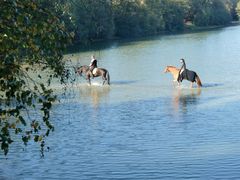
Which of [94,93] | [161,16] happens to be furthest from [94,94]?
[161,16]

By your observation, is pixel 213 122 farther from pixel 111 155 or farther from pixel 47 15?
pixel 47 15

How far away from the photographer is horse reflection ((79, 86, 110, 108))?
24.6 m

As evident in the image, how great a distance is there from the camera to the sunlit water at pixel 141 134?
12.8 metres

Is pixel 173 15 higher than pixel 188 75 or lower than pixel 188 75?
higher

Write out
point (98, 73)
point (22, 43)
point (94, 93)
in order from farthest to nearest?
point (98, 73), point (94, 93), point (22, 43)

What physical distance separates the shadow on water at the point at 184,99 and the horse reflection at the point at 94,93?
3.28 metres

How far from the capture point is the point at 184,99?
24047 mm

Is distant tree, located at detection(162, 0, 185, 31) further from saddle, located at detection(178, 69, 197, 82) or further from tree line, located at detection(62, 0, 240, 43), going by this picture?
saddle, located at detection(178, 69, 197, 82)

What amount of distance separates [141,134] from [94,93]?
10.4 metres

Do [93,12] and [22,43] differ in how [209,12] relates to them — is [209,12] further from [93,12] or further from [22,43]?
[22,43]

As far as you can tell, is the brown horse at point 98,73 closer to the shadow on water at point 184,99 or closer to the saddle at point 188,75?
the saddle at point 188,75

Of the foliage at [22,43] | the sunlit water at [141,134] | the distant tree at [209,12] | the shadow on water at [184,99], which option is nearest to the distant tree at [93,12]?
the sunlit water at [141,134]

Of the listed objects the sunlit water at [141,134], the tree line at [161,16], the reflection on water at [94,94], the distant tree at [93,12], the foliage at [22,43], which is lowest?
the sunlit water at [141,134]

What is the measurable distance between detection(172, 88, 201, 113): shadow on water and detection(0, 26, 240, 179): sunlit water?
4 cm
